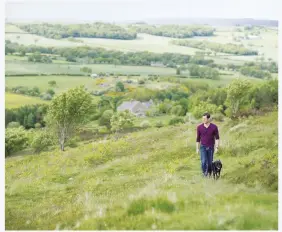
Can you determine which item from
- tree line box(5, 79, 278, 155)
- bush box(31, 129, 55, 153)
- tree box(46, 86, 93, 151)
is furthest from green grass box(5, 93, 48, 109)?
bush box(31, 129, 55, 153)

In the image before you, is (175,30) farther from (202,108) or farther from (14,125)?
(14,125)

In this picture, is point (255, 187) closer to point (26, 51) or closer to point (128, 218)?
point (128, 218)

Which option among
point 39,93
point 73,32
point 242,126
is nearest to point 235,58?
point 242,126

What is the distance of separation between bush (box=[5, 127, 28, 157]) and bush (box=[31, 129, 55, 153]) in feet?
2.82

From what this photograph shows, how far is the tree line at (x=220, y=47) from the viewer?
55.5 ft

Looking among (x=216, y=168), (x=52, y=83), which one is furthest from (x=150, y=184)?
(x=52, y=83)

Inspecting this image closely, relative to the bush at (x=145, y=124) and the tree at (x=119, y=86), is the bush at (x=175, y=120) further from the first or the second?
the tree at (x=119, y=86)

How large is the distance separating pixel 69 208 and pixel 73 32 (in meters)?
7.91

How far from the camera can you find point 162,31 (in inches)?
665

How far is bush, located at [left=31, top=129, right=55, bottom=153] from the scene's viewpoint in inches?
605

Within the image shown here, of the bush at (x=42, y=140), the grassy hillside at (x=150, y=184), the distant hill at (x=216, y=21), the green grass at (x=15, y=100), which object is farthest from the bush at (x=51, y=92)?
the distant hill at (x=216, y=21)

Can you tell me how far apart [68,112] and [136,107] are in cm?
220

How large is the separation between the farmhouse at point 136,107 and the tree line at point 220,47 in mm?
2584

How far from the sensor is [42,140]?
50.9 ft
